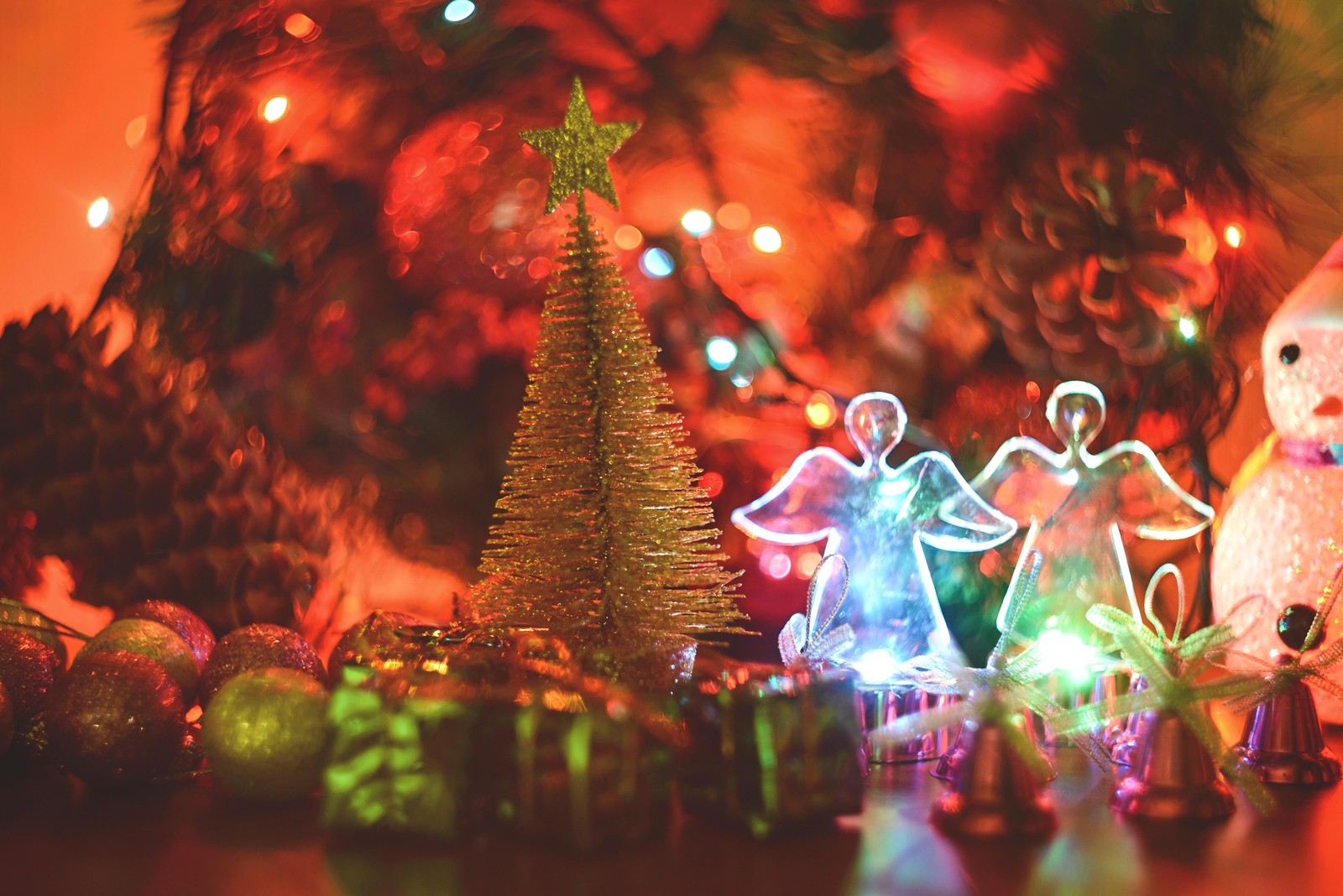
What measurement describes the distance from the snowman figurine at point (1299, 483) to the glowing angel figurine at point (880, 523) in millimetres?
161

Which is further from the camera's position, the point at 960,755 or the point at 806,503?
the point at 806,503

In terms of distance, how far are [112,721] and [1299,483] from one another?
0.65 meters

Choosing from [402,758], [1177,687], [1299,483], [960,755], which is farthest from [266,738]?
[1299,483]

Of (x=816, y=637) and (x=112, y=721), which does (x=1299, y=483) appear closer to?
(x=816, y=637)

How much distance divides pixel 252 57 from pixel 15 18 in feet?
0.84

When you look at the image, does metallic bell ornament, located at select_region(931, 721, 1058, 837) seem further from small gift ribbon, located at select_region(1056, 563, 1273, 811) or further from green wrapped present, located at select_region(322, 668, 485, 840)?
green wrapped present, located at select_region(322, 668, 485, 840)

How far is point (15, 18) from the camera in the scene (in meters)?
0.87

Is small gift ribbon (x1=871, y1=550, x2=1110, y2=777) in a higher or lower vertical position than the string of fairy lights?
lower

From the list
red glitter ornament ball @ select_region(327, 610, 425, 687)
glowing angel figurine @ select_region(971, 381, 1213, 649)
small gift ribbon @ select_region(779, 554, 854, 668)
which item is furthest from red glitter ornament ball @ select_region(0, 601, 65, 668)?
glowing angel figurine @ select_region(971, 381, 1213, 649)

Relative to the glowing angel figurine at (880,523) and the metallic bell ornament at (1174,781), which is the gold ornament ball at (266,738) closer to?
the glowing angel figurine at (880,523)

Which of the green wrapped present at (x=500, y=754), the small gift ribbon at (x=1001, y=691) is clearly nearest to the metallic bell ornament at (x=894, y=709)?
the small gift ribbon at (x=1001, y=691)

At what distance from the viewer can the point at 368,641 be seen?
573 mm

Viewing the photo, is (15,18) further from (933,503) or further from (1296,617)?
(1296,617)

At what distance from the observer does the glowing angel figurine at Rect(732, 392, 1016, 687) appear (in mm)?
646
